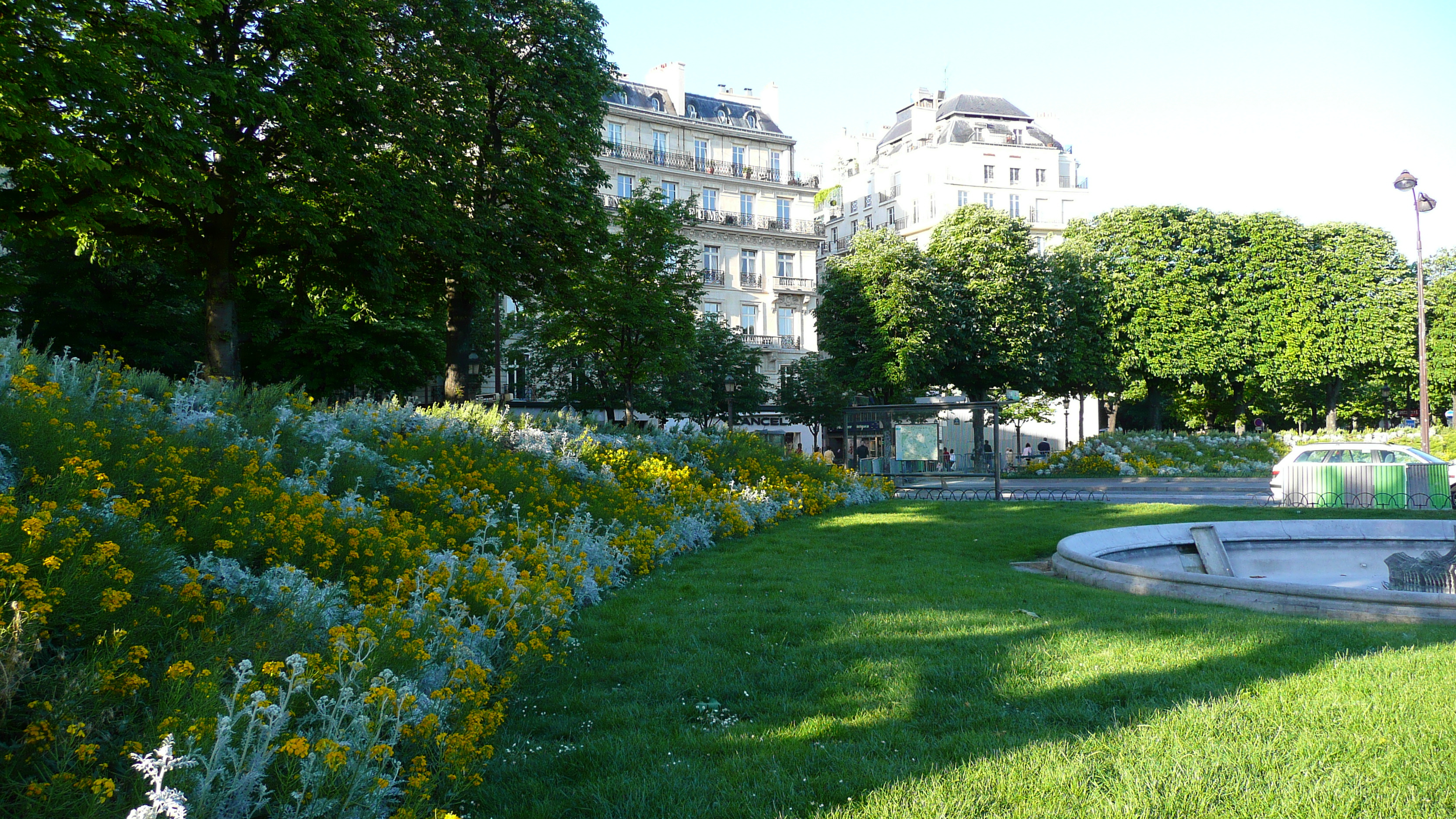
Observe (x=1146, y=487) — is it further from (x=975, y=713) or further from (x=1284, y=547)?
(x=975, y=713)

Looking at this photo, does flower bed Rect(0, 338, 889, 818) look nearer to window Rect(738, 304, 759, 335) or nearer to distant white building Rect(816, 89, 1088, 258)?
window Rect(738, 304, 759, 335)

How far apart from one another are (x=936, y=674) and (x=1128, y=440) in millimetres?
35467

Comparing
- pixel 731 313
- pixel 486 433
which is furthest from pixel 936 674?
pixel 731 313

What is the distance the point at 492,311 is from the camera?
40.1m

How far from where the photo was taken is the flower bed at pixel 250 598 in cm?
332

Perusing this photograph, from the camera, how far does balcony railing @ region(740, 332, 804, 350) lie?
183ft

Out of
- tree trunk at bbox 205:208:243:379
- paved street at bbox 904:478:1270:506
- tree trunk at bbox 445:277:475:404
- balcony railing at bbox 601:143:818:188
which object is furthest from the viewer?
balcony railing at bbox 601:143:818:188

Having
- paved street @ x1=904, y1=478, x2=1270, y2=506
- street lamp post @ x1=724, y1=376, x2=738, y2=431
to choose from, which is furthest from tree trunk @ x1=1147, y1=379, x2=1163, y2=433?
street lamp post @ x1=724, y1=376, x2=738, y2=431

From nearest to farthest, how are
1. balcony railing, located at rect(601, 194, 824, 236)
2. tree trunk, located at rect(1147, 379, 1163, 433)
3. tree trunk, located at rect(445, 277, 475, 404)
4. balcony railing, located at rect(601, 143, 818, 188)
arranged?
tree trunk, located at rect(445, 277, 475, 404)
tree trunk, located at rect(1147, 379, 1163, 433)
balcony railing, located at rect(601, 143, 818, 188)
balcony railing, located at rect(601, 194, 824, 236)

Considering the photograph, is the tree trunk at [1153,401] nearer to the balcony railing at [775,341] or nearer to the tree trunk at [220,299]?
the balcony railing at [775,341]

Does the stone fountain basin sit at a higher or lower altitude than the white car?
lower

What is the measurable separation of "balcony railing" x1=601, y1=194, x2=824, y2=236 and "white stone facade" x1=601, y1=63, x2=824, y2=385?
63 millimetres

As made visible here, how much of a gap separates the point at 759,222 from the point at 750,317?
5.79m

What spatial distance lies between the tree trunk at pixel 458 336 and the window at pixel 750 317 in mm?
33644
